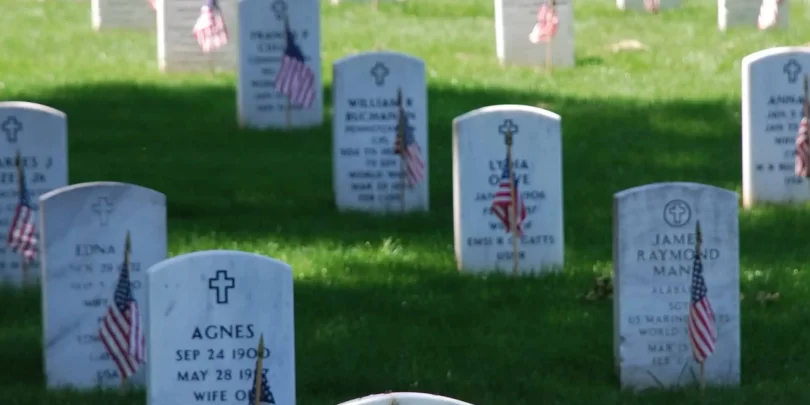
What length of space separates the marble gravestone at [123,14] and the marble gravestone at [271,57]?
18.9ft

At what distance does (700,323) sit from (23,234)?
171 inches

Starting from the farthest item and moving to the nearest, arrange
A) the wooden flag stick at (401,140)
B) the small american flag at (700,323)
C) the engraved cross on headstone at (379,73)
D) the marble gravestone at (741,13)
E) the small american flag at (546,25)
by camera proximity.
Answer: the marble gravestone at (741,13), the small american flag at (546,25), the engraved cross on headstone at (379,73), the wooden flag stick at (401,140), the small american flag at (700,323)

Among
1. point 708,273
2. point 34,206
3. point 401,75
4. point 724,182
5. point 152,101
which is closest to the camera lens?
point 708,273

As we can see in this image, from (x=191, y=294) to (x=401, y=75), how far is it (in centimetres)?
555

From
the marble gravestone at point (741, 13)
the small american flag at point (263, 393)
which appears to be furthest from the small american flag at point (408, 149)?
the marble gravestone at point (741, 13)

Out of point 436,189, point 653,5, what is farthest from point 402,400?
point 653,5

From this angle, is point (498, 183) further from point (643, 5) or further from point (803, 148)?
point (643, 5)

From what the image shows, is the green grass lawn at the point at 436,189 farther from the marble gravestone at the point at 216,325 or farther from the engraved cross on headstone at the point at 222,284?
the engraved cross on headstone at the point at 222,284

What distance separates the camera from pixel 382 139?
12438 millimetres

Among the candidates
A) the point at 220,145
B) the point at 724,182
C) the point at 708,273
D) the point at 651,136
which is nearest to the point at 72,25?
the point at 220,145

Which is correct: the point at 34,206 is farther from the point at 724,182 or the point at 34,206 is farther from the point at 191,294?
the point at 724,182

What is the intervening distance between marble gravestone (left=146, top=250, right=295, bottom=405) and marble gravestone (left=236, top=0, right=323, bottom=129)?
7.94 metres

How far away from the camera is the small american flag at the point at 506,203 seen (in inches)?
417

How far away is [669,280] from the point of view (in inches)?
341
